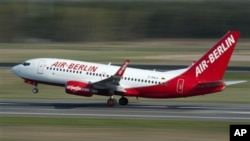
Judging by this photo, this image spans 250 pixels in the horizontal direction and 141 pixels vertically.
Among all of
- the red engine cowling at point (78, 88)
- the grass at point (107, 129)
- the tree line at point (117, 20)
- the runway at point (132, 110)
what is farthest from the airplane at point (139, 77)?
the tree line at point (117, 20)

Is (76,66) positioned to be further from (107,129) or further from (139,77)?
(107,129)

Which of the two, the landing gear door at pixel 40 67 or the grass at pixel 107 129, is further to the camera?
the landing gear door at pixel 40 67

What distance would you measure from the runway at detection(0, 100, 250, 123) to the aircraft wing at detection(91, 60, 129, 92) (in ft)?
4.32

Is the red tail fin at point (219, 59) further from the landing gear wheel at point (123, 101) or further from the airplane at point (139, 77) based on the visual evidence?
the landing gear wheel at point (123, 101)

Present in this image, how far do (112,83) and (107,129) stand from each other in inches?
575

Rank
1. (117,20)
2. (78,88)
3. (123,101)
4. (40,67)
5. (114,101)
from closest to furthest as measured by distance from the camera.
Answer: (78,88), (114,101), (123,101), (40,67), (117,20)

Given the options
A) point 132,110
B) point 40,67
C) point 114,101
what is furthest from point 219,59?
point 40,67

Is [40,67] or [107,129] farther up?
[40,67]

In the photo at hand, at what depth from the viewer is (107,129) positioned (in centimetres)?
3566

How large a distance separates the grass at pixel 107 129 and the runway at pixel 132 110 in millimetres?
2785

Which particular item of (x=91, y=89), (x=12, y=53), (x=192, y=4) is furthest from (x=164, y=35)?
(x=91, y=89)

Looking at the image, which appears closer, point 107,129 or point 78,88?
point 107,129

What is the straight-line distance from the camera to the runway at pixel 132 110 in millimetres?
42625

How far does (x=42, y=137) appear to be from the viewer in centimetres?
3231
